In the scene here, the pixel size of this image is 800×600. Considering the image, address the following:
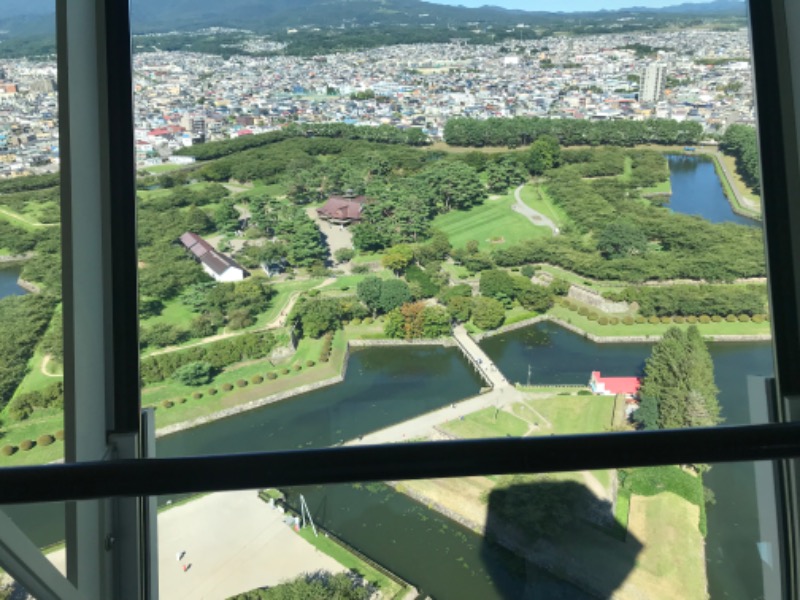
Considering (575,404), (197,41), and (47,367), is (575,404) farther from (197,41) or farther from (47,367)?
(197,41)

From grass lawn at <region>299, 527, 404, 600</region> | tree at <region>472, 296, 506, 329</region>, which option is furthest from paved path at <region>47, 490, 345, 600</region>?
tree at <region>472, 296, 506, 329</region>

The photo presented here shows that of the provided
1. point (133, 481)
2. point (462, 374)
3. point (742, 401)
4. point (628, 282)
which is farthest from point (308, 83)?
point (133, 481)

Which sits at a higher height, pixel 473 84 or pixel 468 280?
pixel 473 84

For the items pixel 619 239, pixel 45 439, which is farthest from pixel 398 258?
pixel 45 439

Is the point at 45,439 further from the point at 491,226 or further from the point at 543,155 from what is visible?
the point at 543,155

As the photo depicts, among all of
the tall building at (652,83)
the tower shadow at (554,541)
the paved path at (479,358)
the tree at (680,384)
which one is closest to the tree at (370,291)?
the paved path at (479,358)

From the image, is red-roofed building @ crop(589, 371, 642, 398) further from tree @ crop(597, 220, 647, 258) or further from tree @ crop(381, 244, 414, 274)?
tree @ crop(381, 244, 414, 274)
